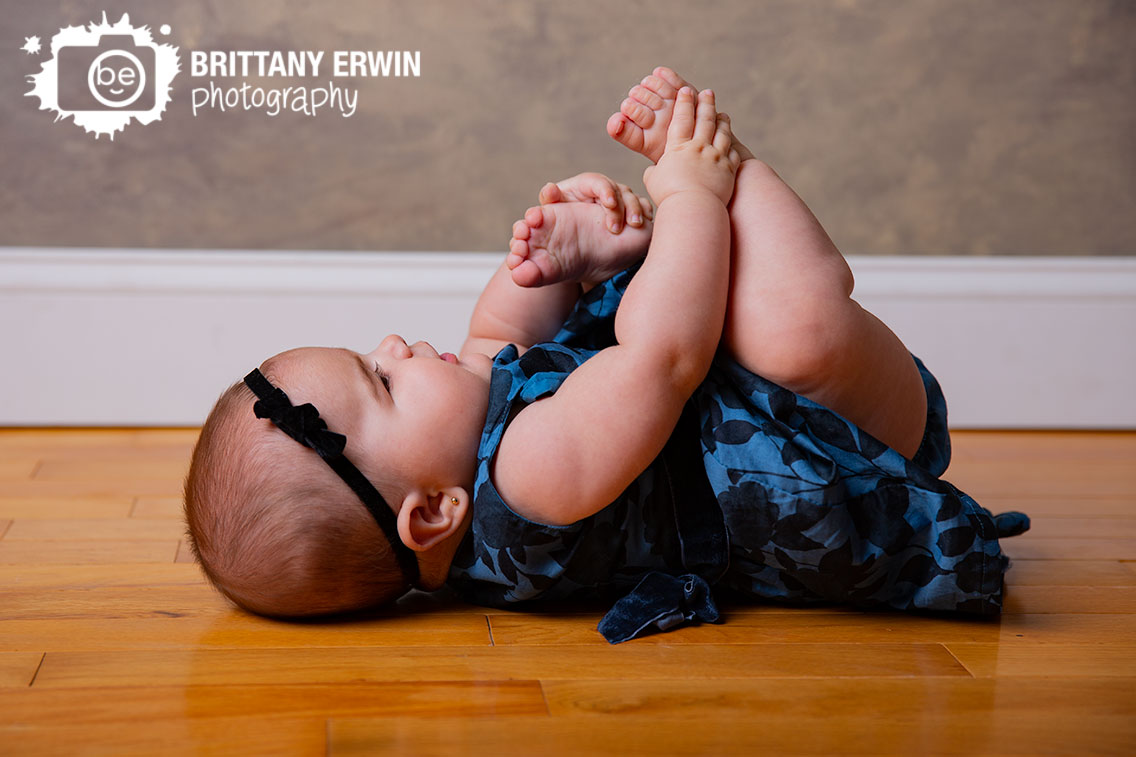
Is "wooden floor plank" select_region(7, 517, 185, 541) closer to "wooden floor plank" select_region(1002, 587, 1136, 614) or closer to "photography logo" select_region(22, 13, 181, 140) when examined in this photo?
"photography logo" select_region(22, 13, 181, 140)

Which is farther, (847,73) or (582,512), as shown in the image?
(847,73)

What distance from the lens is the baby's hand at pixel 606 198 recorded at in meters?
0.96

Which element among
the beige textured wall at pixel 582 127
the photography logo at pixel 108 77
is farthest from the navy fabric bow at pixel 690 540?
the photography logo at pixel 108 77

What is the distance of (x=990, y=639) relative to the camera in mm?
869

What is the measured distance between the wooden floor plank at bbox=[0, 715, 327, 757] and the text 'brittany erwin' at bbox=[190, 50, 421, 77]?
4.01 ft

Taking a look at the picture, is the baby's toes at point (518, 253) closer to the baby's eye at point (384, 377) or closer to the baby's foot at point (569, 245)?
the baby's foot at point (569, 245)

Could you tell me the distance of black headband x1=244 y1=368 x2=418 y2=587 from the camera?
32.3 inches

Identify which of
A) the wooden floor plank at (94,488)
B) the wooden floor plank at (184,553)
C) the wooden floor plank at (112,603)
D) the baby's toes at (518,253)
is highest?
the baby's toes at (518,253)

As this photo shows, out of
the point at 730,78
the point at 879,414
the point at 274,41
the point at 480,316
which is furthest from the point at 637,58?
the point at 879,414

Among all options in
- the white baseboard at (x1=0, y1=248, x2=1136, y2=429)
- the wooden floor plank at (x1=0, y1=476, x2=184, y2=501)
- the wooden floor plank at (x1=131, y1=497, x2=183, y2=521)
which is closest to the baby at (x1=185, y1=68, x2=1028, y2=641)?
the wooden floor plank at (x1=131, y1=497, x2=183, y2=521)

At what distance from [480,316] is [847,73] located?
0.94 meters

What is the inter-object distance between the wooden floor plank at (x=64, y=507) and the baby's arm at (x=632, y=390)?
2.04ft

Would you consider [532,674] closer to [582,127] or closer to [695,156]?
[695,156]

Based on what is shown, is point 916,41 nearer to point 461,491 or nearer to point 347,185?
point 347,185
